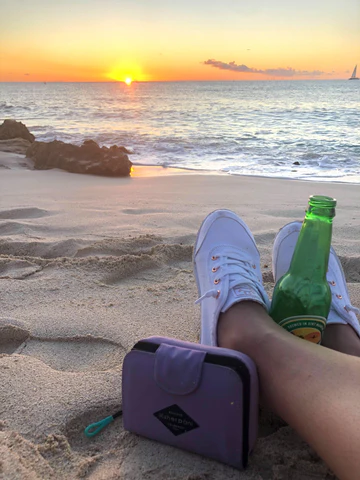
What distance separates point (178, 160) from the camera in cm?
745

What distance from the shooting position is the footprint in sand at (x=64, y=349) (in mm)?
1493

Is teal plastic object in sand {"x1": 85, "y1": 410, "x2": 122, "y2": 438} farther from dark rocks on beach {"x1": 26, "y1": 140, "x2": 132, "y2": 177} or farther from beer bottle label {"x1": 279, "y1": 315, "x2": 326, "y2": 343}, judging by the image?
dark rocks on beach {"x1": 26, "y1": 140, "x2": 132, "y2": 177}

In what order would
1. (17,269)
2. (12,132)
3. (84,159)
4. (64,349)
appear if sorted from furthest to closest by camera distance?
(12,132), (84,159), (17,269), (64,349)

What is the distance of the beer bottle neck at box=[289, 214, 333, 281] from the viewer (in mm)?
1213

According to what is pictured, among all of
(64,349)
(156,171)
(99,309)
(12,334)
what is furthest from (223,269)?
(156,171)

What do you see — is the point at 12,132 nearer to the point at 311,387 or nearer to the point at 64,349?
the point at 64,349

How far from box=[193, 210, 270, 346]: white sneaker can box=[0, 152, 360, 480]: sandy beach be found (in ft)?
0.72

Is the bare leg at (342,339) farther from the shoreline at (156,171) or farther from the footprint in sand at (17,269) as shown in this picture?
the shoreline at (156,171)

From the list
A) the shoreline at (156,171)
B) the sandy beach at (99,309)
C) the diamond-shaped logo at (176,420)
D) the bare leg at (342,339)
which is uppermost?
the bare leg at (342,339)

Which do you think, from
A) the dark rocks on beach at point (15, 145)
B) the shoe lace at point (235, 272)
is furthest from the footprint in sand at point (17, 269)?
the dark rocks on beach at point (15, 145)

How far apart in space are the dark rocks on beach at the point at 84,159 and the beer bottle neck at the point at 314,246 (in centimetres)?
432

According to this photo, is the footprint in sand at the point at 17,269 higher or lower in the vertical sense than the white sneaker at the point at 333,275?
lower

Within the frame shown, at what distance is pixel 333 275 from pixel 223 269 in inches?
19.1

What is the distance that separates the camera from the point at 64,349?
159 centimetres
